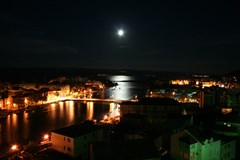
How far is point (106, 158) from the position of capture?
3.62 metres

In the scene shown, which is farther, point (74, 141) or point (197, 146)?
point (74, 141)

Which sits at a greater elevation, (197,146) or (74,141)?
(197,146)

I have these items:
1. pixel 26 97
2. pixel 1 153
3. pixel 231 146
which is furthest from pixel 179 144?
pixel 26 97

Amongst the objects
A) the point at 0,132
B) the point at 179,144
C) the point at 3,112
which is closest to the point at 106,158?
the point at 179,144

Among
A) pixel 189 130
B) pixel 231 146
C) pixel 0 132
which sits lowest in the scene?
pixel 0 132

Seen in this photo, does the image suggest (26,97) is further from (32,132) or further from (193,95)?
(193,95)

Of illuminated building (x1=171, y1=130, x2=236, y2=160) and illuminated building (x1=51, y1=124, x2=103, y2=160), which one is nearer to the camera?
illuminated building (x1=171, y1=130, x2=236, y2=160)

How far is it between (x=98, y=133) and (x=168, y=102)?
4.50m

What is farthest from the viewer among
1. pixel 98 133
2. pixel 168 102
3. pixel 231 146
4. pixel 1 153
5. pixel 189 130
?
pixel 168 102

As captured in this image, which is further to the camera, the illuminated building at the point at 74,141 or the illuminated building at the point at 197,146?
the illuminated building at the point at 74,141

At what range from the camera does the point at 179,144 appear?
4.41m

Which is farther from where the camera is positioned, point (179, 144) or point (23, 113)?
point (23, 113)

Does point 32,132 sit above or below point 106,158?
below

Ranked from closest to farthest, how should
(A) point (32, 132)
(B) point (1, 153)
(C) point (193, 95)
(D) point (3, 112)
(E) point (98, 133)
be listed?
1. (E) point (98, 133)
2. (B) point (1, 153)
3. (A) point (32, 132)
4. (D) point (3, 112)
5. (C) point (193, 95)
